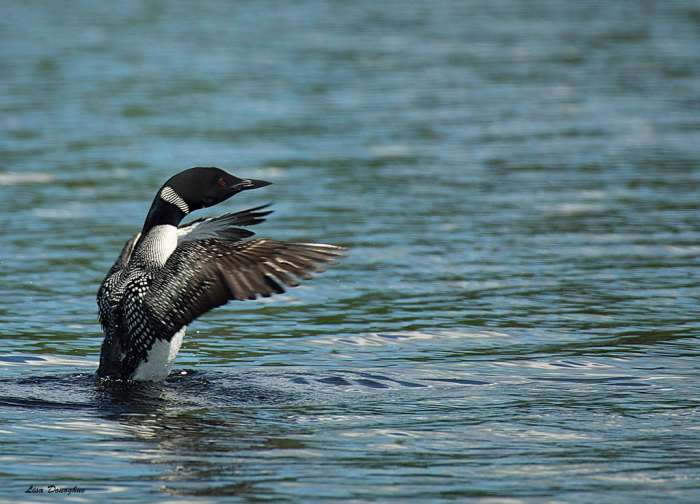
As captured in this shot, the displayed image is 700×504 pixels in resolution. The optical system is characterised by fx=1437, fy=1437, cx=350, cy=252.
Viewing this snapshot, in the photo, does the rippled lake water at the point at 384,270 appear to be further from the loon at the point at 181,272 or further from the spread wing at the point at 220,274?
the spread wing at the point at 220,274

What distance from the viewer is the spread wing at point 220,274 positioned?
26.7 ft

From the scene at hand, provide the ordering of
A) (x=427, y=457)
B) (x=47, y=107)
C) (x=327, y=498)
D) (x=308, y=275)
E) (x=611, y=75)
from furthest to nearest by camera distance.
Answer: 1. (x=611, y=75)
2. (x=47, y=107)
3. (x=308, y=275)
4. (x=427, y=457)
5. (x=327, y=498)

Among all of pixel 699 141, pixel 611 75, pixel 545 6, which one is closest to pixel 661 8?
pixel 545 6

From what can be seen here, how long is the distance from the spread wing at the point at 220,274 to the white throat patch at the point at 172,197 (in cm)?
26

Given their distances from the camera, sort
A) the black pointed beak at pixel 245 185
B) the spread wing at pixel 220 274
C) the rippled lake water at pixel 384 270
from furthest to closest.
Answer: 1. the black pointed beak at pixel 245 185
2. the spread wing at pixel 220 274
3. the rippled lake water at pixel 384 270

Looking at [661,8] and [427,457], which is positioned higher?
[661,8]

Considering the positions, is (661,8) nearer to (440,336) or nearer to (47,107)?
(47,107)

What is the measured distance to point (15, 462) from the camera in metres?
6.94

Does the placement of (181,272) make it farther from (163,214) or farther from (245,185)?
(245,185)

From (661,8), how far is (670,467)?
85.0 feet

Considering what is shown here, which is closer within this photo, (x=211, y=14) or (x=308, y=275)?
(x=308, y=275)

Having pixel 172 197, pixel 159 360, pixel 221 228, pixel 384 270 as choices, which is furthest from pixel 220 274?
pixel 384 270

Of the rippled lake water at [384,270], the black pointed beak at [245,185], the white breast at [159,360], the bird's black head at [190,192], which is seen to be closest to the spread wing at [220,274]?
the white breast at [159,360]

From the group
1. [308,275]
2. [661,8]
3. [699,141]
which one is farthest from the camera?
Result: [661,8]
